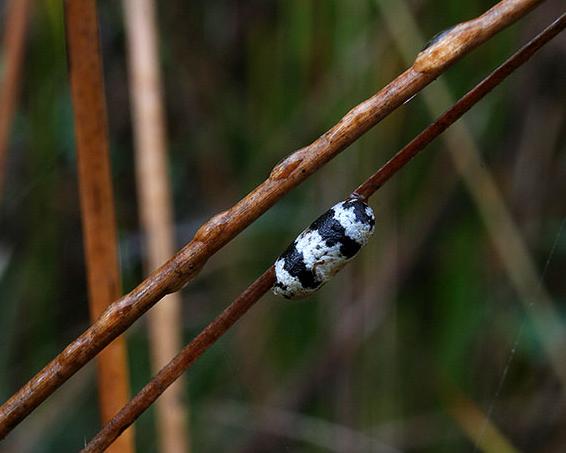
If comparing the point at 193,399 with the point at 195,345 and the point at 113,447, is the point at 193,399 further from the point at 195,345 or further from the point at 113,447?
the point at 195,345

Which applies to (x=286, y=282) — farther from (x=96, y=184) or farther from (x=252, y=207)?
(x=96, y=184)

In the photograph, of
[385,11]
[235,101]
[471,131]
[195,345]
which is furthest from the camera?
[235,101]

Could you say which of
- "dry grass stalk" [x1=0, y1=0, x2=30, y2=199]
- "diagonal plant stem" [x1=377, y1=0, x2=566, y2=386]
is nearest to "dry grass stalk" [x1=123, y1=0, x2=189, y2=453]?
"dry grass stalk" [x1=0, y1=0, x2=30, y2=199]

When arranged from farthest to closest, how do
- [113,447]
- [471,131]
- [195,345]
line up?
1. [471,131]
2. [113,447]
3. [195,345]

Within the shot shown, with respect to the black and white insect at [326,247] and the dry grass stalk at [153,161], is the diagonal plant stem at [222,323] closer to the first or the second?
the black and white insect at [326,247]

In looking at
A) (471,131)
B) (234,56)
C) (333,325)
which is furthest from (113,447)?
(234,56)

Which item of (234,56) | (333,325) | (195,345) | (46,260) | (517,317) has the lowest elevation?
(517,317)
